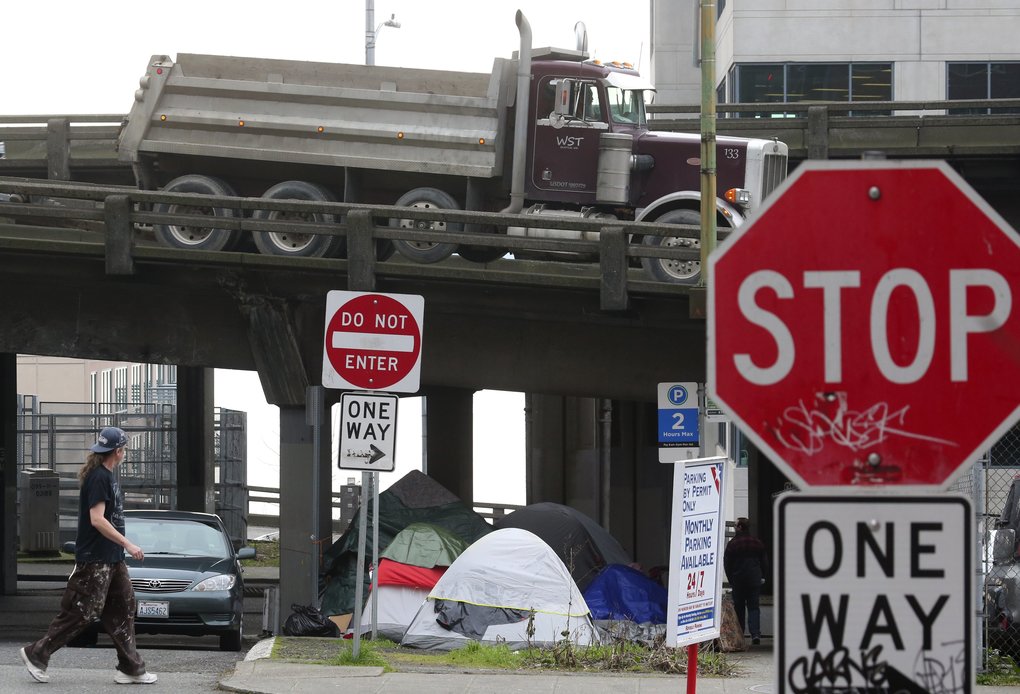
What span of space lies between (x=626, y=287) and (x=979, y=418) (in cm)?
1455

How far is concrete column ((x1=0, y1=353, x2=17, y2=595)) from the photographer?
25.3 m

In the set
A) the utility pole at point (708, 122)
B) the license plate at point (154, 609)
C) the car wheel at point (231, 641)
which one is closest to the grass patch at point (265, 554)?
the car wheel at point (231, 641)

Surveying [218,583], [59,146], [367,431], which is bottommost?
[218,583]

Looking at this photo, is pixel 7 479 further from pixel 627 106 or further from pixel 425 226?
pixel 627 106

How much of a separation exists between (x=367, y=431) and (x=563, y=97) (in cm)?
856

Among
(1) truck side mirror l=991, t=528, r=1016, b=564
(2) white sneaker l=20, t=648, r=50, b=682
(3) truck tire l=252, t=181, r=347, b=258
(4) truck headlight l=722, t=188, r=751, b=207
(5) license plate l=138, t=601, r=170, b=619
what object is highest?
(4) truck headlight l=722, t=188, r=751, b=207

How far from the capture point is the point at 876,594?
11.4ft

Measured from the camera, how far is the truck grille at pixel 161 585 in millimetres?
15516

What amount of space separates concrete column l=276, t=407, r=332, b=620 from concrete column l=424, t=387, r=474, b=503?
1261cm

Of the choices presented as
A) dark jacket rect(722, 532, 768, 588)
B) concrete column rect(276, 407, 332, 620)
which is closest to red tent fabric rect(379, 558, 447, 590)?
concrete column rect(276, 407, 332, 620)

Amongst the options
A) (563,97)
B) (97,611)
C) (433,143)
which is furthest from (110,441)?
(563,97)

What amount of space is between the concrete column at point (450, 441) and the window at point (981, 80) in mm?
15197

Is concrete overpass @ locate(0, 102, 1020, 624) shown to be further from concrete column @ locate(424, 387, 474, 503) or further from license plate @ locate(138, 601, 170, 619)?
concrete column @ locate(424, 387, 474, 503)

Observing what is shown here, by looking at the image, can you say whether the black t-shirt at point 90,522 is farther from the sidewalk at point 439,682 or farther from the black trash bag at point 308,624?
the black trash bag at point 308,624
